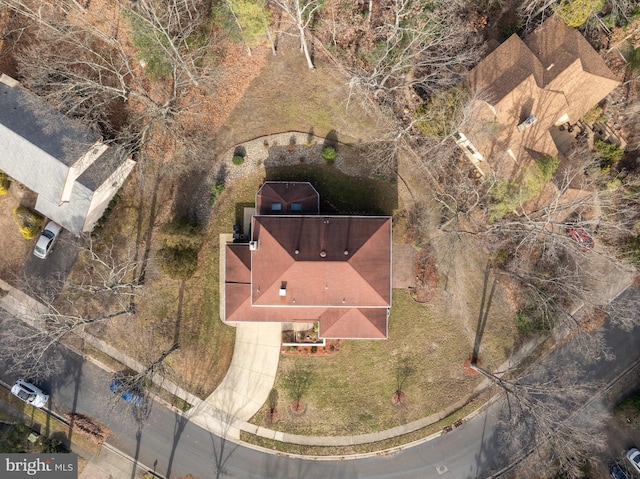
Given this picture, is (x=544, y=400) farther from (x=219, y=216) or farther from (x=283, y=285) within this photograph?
(x=219, y=216)

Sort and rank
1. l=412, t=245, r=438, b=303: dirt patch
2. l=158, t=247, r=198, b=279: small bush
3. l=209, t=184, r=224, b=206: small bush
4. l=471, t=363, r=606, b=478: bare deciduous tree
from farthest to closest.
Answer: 1. l=412, t=245, r=438, b=303: dirt patch
2. l=209, t=184, r=224, b=206: small bush
3. l=471, t=363, r=606, b=478: bare deciduous tree
4. l=158, t=247, r=198, b=279: small bush

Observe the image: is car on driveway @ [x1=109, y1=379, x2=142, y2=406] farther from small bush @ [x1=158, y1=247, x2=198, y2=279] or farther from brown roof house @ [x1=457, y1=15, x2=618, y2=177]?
brown roof house @ [x1=457, y1=15, x2=618, y2=177]

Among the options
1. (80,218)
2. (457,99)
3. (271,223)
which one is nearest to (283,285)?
(271,223)

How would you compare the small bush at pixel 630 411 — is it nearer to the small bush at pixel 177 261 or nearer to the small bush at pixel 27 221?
the small bush at pixel 177 261

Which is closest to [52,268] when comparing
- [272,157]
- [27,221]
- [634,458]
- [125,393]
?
[27,221]

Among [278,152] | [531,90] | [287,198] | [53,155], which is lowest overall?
[287,198]

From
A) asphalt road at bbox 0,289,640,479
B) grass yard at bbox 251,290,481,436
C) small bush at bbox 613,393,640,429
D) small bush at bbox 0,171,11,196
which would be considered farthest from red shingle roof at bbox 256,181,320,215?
small bush at bbox 613,393,640,429

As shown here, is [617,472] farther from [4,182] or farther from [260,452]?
[4,182]
